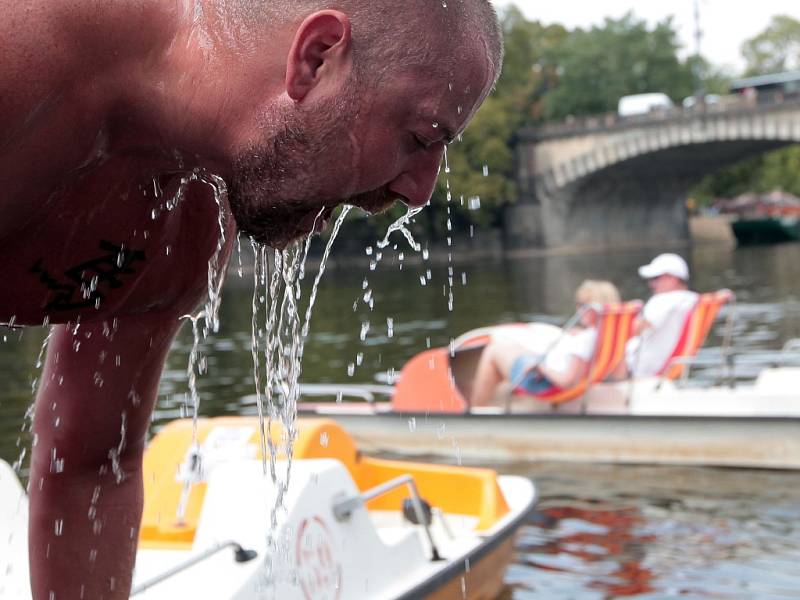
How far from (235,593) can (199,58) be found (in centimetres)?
288

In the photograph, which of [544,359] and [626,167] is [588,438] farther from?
[626,167]

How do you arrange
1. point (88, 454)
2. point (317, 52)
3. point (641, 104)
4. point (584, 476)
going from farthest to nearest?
point (641, 104) < point (584, 476) < point (88, 454) < point (317, 52)

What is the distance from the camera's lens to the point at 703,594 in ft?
21.3

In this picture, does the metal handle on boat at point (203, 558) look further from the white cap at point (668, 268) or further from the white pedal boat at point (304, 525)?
the white cap at point (668, 268)

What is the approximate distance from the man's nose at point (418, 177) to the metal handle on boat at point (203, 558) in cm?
276

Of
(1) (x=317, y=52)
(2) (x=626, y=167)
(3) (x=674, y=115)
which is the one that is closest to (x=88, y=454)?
(1) (x=317, y=52)

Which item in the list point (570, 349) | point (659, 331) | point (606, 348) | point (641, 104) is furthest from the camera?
point (641, 104)

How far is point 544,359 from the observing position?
9.67 metres

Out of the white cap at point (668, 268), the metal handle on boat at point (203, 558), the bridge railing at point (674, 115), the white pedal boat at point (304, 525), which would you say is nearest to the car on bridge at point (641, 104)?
the bridge railing at point (674, 115)

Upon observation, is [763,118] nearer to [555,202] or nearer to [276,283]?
[555,202]

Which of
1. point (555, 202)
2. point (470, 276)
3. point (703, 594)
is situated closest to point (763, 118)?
point (555, 202)

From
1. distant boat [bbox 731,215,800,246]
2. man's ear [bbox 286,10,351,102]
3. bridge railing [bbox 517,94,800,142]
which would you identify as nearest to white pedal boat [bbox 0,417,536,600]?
man's ear [bbox 286,10,351,102]

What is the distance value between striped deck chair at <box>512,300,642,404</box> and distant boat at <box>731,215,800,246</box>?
50.8 meters

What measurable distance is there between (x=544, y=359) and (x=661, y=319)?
1064mm
